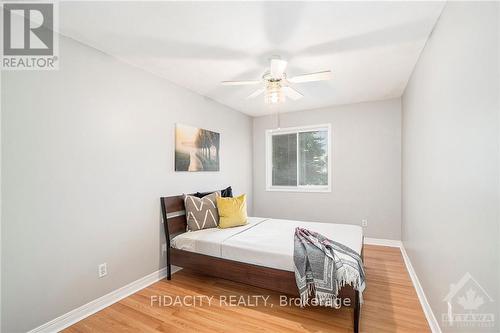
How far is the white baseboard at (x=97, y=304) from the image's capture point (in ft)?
6.31

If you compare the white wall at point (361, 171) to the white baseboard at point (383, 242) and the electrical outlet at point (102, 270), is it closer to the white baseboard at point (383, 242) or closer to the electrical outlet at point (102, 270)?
the white baseboard at point (383, 242)

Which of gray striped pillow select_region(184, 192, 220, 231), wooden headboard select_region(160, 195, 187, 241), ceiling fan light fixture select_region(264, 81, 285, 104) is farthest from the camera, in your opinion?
gray striped pillow select_region(184, 192, 220, 231)

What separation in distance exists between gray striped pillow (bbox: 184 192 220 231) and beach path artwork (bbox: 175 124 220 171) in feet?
1.67

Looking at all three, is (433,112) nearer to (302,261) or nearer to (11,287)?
(302,261)

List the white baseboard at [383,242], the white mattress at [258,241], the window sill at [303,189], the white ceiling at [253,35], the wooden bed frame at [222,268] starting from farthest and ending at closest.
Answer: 1. the window sill at [303,189]
2. the white baseboard at [383,242]
3. the white mattress at [258,241]
4. the wooden bed frame at [222,268]
5. the white ceiling at [253,35]

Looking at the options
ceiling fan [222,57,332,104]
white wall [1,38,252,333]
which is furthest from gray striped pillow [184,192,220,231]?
ceiling fan [222,57,332,104]

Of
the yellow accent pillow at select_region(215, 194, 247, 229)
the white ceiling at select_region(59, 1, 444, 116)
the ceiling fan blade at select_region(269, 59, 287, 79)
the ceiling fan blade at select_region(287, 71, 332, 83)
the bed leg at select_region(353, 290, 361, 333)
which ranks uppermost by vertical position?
the white ceiling at select_region(59, 1, 444, 116)

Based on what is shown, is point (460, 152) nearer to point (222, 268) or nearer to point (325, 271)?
point (325, 271)

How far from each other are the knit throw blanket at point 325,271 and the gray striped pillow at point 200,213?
1351 millimetres

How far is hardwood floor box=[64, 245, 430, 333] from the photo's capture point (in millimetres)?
1964

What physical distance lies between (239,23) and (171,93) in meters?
1.59

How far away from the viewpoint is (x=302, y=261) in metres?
2.08

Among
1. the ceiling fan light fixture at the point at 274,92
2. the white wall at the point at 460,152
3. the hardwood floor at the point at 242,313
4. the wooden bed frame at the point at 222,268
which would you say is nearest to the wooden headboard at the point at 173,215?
the wooden bed frame at the point at 222,268

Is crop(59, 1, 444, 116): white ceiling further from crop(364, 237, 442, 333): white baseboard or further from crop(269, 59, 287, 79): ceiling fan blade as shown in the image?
crop(364, 237, 442, 333): white baseboard
